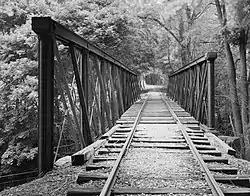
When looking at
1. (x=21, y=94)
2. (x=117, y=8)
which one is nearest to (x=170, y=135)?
(x=21, y=94)

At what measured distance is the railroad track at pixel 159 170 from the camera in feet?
9.75

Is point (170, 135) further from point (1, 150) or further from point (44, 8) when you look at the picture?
point (44, 8)

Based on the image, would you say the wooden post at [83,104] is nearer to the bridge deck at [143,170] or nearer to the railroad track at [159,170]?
the bridge deck at [143,170]

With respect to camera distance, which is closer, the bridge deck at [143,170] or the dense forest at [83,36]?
the bridge deck at [143,170]

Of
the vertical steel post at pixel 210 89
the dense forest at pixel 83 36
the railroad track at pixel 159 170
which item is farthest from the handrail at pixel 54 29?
the dense forest at pixel 83 36

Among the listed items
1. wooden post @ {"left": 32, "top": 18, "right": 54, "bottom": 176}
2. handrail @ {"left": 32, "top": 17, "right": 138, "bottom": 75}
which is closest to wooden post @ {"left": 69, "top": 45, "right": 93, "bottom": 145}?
handrail @ {"left": 32, "top": 17, "right": 138, "bottom": 75}

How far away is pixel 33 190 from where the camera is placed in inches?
121

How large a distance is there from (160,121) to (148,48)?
61.3 ft

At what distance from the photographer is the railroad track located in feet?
9.75

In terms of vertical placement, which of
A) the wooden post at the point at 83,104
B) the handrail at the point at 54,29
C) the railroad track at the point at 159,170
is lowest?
the railroad track at the point at 159,170

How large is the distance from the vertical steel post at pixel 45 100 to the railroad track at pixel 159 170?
573mm

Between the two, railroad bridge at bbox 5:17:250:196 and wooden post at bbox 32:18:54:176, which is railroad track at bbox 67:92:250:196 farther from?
wooden post at bbox 32:18:54:176

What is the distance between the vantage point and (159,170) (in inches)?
148

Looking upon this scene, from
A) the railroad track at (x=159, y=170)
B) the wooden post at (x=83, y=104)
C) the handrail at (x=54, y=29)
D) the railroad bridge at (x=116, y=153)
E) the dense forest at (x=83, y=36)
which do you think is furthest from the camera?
the dense forest at (x=83, y=36)
